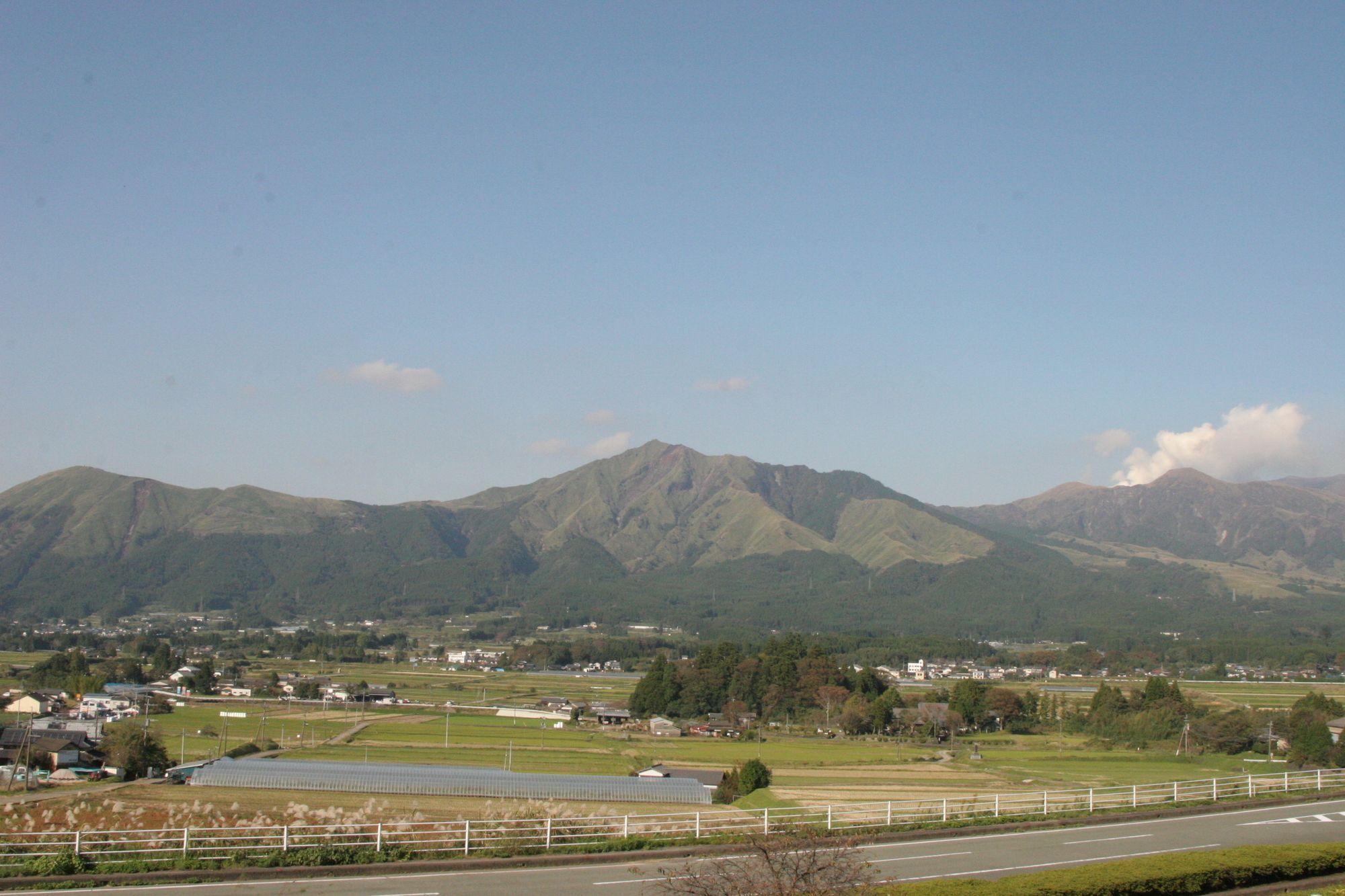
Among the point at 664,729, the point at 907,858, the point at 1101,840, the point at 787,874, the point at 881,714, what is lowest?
the point at 664,729

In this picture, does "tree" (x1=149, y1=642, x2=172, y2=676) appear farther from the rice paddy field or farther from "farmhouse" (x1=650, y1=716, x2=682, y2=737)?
"farmhouse" (x1=650, y1=716, x2=682, y2=737)

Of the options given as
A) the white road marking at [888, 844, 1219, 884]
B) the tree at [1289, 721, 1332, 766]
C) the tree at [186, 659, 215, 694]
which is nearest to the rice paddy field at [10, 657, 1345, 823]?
the tree at [1289, 721, 1332, 766]

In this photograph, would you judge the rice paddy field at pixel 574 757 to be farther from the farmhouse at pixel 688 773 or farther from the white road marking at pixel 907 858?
the white road marking at pixel 907 858

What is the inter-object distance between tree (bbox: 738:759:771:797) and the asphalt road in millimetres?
18964

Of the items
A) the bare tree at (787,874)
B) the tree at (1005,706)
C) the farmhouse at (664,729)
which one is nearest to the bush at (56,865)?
the bare tree at (787,874)

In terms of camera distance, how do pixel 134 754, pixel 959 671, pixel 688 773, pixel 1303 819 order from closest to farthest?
pixel 1303 819 < pixel 134 754 < pixel 688 773 < pixel 959 671

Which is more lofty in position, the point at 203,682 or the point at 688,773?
the point at 688,773

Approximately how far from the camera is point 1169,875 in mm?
14742

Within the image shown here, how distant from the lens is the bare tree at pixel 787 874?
11609 millimetres

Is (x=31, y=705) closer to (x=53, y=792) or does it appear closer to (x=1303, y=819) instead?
(x=53, y=792)

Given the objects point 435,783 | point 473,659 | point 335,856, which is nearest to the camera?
point 335,856

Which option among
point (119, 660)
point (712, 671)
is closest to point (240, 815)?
point (712, 671)

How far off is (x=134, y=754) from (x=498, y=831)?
30.1 m

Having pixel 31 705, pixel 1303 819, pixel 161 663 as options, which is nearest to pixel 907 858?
pixel 1303 819
